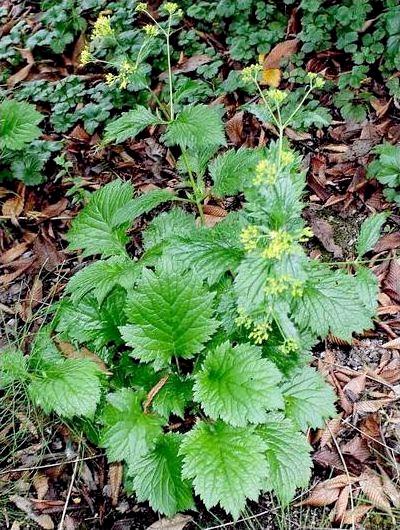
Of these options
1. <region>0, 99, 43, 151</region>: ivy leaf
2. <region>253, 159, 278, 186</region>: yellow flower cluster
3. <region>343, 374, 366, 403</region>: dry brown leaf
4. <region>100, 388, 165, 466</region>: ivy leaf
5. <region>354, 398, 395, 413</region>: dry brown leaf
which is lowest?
<region>354, 398, 395, 413</region>: dry brown leaf

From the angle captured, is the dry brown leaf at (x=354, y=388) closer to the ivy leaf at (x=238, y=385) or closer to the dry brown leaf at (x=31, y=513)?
the ivy leaf at (x=238, y=385)

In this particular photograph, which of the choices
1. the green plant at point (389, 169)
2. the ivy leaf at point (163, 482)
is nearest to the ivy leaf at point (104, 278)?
the ivy leaf at point (163, 482)

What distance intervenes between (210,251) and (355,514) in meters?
1.16

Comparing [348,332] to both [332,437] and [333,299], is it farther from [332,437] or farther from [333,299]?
[332,437]

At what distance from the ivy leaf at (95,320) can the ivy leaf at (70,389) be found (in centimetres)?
17

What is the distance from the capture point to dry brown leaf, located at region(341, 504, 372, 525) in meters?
2.31

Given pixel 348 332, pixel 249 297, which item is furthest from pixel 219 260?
pixel 348 332

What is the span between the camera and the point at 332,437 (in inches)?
98.3

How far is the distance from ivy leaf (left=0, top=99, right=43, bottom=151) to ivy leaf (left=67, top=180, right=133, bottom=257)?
2.62 ft

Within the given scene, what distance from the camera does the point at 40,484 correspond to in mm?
2598

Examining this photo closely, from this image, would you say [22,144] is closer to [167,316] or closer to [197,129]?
[197,129]

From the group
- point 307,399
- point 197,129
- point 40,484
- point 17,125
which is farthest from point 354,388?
point 17,125

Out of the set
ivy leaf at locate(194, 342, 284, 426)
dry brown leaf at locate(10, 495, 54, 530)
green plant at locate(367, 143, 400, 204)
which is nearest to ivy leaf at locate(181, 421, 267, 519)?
ivy leaf at locate(194, 342, 284, 426)

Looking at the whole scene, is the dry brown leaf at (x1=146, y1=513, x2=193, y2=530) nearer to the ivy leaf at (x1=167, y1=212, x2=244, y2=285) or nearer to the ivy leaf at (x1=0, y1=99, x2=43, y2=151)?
the ivy leaf at (x1=167, y1=212, x2=244, y2=285)
